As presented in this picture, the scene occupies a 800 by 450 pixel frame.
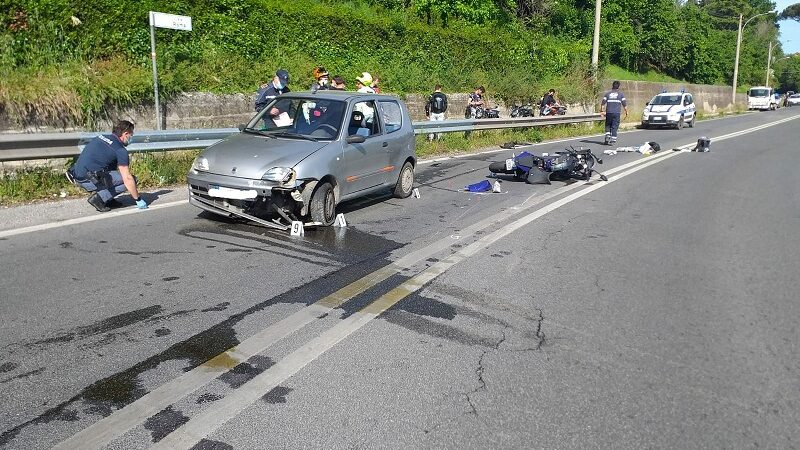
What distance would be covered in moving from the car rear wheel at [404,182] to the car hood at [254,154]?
91.1 inches

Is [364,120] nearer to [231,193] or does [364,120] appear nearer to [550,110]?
[231,193]

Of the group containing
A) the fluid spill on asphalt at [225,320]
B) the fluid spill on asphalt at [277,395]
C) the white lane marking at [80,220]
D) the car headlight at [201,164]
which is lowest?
the fluid spill on asphalt at [277,395]

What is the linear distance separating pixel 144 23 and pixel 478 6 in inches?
793

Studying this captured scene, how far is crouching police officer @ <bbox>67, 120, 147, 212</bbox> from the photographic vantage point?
8414 millimetres

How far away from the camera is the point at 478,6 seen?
31.6 m

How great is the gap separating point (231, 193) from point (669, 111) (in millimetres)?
28317

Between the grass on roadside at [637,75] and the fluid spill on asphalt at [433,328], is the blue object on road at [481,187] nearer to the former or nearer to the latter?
the fluid spill on asphalt at [433,328]

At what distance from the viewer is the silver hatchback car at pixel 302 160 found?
25.1ft

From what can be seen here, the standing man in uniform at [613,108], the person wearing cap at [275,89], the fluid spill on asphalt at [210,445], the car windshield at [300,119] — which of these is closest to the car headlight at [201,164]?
the car windshield at [300,119]

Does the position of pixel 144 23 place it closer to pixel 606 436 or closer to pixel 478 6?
pixel 606 436

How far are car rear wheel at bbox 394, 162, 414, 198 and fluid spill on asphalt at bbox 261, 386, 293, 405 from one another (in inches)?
269

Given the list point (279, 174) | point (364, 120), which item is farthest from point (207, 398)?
point (364, 120)

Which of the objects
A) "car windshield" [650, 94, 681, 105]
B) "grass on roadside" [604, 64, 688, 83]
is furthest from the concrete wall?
"grass on roadside" [604, 64, 688, 83]

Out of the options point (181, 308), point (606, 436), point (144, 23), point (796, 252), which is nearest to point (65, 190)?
point (181, 308)
